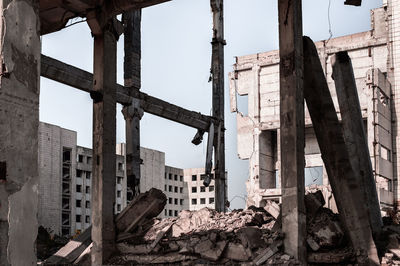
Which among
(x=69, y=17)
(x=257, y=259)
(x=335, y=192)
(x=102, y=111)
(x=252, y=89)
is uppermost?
(x=252, y=89)

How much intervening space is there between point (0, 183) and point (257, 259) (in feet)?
11.7

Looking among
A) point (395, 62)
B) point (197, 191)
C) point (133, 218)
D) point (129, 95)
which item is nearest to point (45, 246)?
point (129, 95)

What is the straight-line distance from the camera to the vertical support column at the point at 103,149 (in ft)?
28.4

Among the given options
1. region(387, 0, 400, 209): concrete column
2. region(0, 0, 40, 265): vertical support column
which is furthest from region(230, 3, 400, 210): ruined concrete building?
region(0, 0, 40, 265): vertical support column

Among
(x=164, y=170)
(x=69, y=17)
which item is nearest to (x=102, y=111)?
(x=69, y=17)

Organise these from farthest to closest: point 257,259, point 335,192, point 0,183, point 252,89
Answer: point 252,89, point 335,192, point 257,259, point 0,183

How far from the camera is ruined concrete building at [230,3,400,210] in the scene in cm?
2267

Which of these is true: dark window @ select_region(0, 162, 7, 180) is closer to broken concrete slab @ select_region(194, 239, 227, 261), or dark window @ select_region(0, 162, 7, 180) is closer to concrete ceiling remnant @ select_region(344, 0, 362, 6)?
broken concrete slab @ select_region(194, 239, 227, 261)

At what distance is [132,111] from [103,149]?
885 centimetres

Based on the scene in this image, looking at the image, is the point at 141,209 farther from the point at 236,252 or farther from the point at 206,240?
the point at 236,252

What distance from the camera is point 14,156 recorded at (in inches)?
217

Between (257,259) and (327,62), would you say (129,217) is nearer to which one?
(257,259)

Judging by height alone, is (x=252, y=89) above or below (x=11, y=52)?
above

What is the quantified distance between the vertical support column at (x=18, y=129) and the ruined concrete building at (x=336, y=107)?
1615 centimetres
